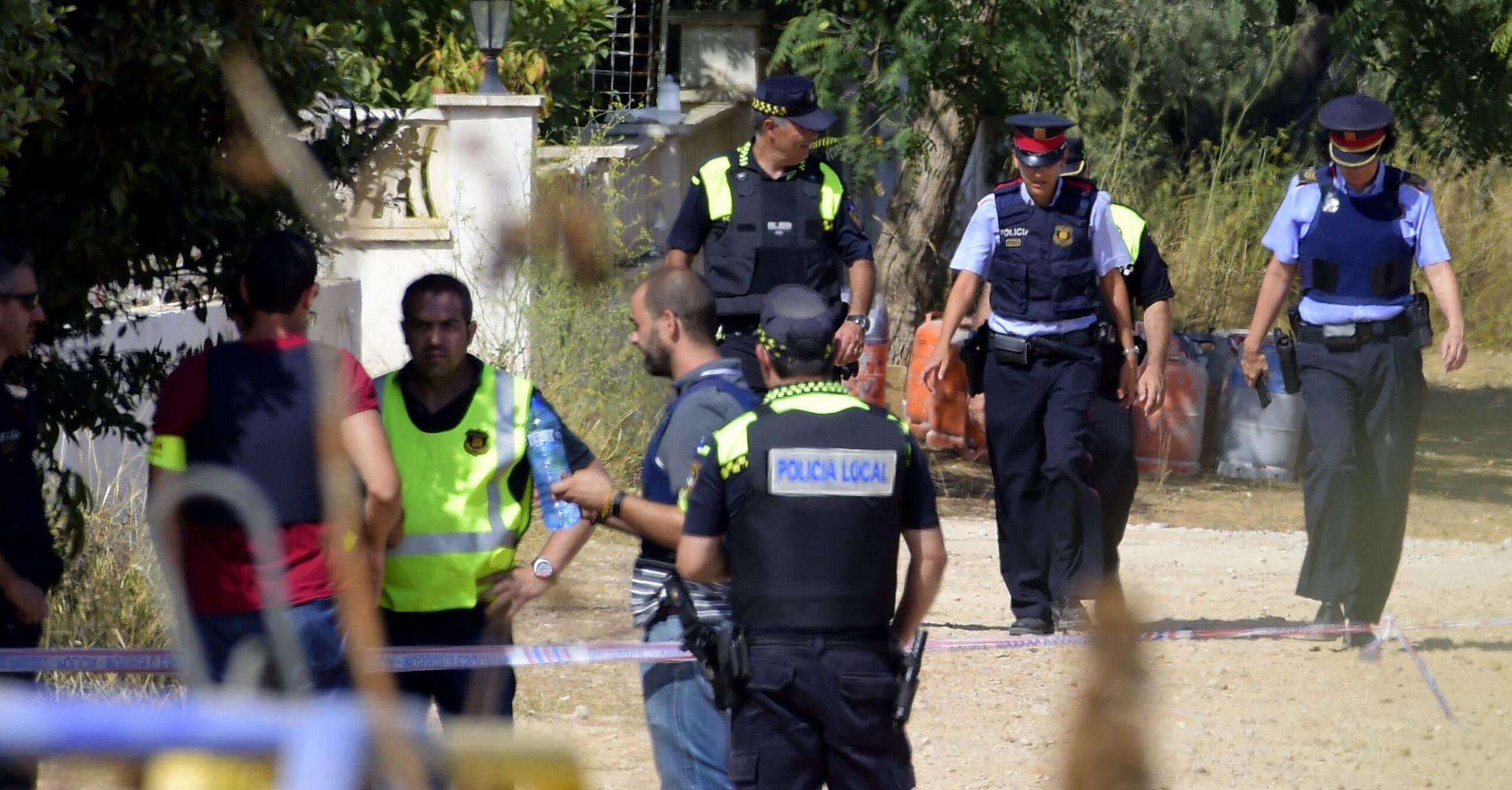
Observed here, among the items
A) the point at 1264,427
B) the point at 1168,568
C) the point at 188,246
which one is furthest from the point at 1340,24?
the point at 188,246

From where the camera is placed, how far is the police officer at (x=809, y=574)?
3.62 meters

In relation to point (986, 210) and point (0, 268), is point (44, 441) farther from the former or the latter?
point (986, 210)

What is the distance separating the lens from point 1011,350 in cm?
680

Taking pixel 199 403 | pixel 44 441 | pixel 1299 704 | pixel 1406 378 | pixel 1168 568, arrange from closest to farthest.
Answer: pixel 199 403
pixel 44 441
pixel 1299 704
pixel 1406 378
pixel 1168 568

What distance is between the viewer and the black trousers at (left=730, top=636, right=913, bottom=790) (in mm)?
3609

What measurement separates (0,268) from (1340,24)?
9.61 m

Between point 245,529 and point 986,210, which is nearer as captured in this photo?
point 245,529

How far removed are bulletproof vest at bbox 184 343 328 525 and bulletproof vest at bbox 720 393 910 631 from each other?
3.38 feet

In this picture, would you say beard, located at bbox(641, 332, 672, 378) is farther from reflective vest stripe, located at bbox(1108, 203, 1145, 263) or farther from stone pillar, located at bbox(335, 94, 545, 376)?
stone pillar, located at bbox(335, 94, 545, 376)

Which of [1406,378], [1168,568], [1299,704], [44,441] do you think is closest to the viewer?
[44,441]

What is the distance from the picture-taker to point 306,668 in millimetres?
4051

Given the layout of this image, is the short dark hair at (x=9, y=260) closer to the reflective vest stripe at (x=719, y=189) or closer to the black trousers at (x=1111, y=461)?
the reflective vest stripe at (x=719, y=189)

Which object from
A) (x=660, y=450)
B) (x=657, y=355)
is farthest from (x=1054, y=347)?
(x=660, y=450)

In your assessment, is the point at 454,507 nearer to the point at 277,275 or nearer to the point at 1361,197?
the point at 277,275
